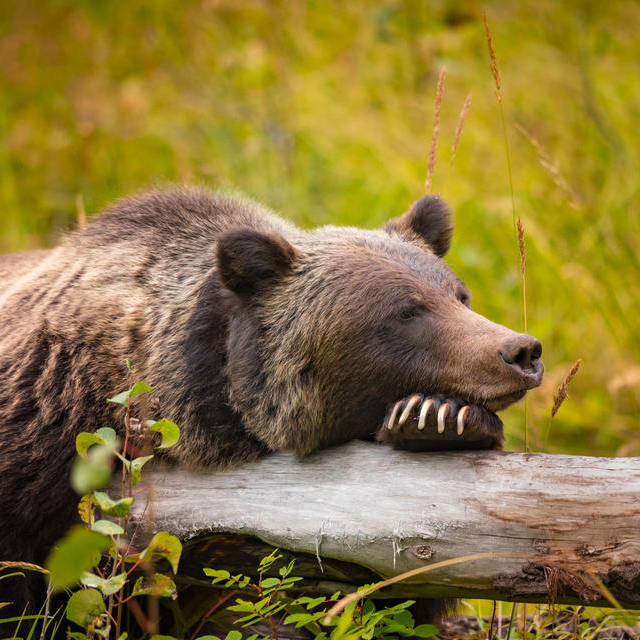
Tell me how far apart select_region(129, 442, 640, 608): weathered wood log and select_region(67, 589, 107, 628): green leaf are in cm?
77

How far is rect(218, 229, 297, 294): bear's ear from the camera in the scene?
12.1 ft

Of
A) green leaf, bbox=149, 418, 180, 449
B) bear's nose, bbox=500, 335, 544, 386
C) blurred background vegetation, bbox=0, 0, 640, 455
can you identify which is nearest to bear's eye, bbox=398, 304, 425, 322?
bear's nose, bbox=500, 335, 544, 386

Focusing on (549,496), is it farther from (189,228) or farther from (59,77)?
(59,77)

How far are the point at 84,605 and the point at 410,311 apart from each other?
173 cm

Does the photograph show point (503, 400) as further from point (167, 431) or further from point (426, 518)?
point (167, 431)

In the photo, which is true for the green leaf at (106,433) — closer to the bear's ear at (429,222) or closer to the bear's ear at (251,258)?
the bear's ear at (251,258)

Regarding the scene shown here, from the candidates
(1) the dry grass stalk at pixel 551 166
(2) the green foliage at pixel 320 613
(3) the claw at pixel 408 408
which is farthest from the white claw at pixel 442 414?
(1) the dry grass stalk at pixel 551 166

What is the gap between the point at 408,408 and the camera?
3.30 meters

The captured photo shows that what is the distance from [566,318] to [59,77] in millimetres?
7191

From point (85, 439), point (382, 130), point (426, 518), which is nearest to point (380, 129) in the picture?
point (382, 130)

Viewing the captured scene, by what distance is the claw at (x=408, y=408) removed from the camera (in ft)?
10.8

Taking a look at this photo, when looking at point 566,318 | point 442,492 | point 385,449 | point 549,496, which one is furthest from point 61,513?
point 566,318

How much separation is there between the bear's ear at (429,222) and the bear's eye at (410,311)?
0.77 m

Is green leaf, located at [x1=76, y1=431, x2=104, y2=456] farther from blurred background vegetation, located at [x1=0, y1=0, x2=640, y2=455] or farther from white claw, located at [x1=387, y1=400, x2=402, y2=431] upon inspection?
blurred background vegetation, located at [x1=0, y1=0, x2=640, y2=455]
